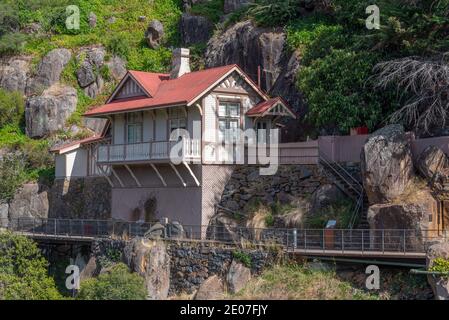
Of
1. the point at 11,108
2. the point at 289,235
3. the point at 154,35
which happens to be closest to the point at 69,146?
the point at 11,108

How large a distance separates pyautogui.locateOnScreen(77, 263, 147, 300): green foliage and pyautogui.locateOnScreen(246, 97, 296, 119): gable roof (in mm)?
11554

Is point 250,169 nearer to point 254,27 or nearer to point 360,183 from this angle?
point 360,183

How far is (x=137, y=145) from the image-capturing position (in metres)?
44.9

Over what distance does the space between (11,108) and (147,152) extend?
21.7 meters

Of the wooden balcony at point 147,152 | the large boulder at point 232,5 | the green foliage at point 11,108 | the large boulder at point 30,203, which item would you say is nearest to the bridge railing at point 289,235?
the wooden balcony at point 147,152

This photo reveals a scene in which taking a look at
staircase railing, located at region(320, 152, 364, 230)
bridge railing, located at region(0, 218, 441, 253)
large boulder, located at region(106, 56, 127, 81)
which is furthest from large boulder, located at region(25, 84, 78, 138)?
staircase railing, located at region(320, 152, 364, 230)

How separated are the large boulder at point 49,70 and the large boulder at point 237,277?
3175cm

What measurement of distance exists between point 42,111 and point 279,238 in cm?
2939

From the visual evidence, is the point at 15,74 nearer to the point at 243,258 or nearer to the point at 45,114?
the point at 45,114

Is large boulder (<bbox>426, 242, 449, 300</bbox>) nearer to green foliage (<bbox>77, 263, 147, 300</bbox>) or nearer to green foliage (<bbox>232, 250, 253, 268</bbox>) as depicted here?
green foliage (<bbox>232, 250, 253, 268</bbox>)

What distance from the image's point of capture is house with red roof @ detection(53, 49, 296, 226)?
4234cm

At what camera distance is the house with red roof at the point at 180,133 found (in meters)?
42.3

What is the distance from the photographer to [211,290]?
3531 centimetres

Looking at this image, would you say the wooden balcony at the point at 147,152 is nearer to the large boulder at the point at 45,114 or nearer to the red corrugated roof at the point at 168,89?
the red corrugated roof at the point at 168,89
